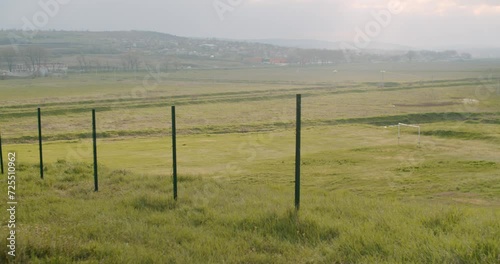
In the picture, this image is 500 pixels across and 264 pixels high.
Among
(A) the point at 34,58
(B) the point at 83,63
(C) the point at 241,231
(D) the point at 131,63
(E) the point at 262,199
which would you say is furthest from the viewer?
(B) the point at 83,63

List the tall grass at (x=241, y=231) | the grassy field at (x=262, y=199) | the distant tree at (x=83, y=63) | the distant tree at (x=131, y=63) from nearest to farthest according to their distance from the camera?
the tall grass at (x=241, y=231) → the grassy field at (x=262, y=199) → the distant tree at (x=83, y=63) → the distant tree at (x=131, y=63)

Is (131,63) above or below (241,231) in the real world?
above

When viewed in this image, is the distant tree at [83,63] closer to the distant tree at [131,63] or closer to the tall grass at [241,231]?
the distant tree at [131,63]

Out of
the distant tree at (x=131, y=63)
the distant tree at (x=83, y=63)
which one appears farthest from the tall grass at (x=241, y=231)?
the distant tree at (x=83, y=63)

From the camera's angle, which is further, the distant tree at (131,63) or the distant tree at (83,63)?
the distant tree at (131,63)

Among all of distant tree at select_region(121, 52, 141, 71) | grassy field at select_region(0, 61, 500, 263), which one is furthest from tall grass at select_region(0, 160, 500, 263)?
distant tree at select_region(121, 52, 141, 71)

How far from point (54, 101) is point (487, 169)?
179ft

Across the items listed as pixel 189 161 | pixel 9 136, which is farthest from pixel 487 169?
pixel 9 136

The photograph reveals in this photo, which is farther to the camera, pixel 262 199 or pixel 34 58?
pixel 34 58

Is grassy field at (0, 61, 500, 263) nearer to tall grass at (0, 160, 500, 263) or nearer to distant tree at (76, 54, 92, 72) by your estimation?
tall grass at (0, 160, 500, 263)

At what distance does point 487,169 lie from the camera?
1852 cm

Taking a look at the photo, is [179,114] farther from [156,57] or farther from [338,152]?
[156,57]

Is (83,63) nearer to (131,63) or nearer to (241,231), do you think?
(131,63)

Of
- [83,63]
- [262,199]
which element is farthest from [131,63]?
[262,199]
